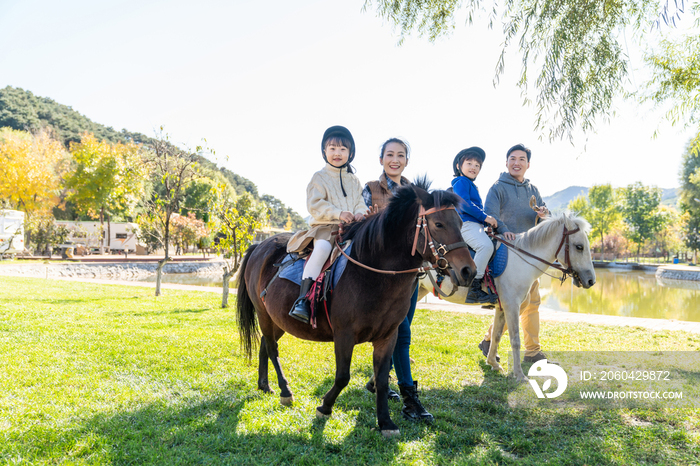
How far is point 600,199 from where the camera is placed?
46.2 meters

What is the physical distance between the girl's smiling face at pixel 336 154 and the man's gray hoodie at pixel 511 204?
2409 millimetres

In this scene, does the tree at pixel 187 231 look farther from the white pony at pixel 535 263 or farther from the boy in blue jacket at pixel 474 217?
the white pony at pixel 535 263

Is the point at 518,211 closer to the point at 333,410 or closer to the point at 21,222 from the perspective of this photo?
the point at 333,410

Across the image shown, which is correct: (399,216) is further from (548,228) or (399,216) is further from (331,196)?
(548,228)

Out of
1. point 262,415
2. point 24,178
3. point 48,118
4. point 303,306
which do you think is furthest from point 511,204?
point 48,118

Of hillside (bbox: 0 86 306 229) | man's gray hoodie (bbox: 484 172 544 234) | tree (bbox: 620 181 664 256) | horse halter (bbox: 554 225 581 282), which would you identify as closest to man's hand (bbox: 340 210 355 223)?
man's gray hoodie (bbox: 484 172 544 234)

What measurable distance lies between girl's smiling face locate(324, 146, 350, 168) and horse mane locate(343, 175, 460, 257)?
0.76 meters

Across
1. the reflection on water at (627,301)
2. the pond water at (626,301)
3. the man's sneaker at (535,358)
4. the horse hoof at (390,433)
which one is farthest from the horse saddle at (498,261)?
the reflection on water at (627,301)

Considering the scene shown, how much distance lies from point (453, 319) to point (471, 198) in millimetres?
4214

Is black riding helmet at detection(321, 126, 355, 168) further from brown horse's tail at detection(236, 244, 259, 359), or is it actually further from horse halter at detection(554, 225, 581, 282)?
horse halter at detection(554, 225, 581, 282)

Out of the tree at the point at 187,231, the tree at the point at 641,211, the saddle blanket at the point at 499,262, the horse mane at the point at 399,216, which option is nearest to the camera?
the horse mane at the point at 399,216

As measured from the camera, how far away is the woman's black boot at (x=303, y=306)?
305cm

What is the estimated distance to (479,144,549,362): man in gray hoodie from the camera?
202 inches

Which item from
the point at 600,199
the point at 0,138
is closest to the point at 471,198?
the point at 0,138
